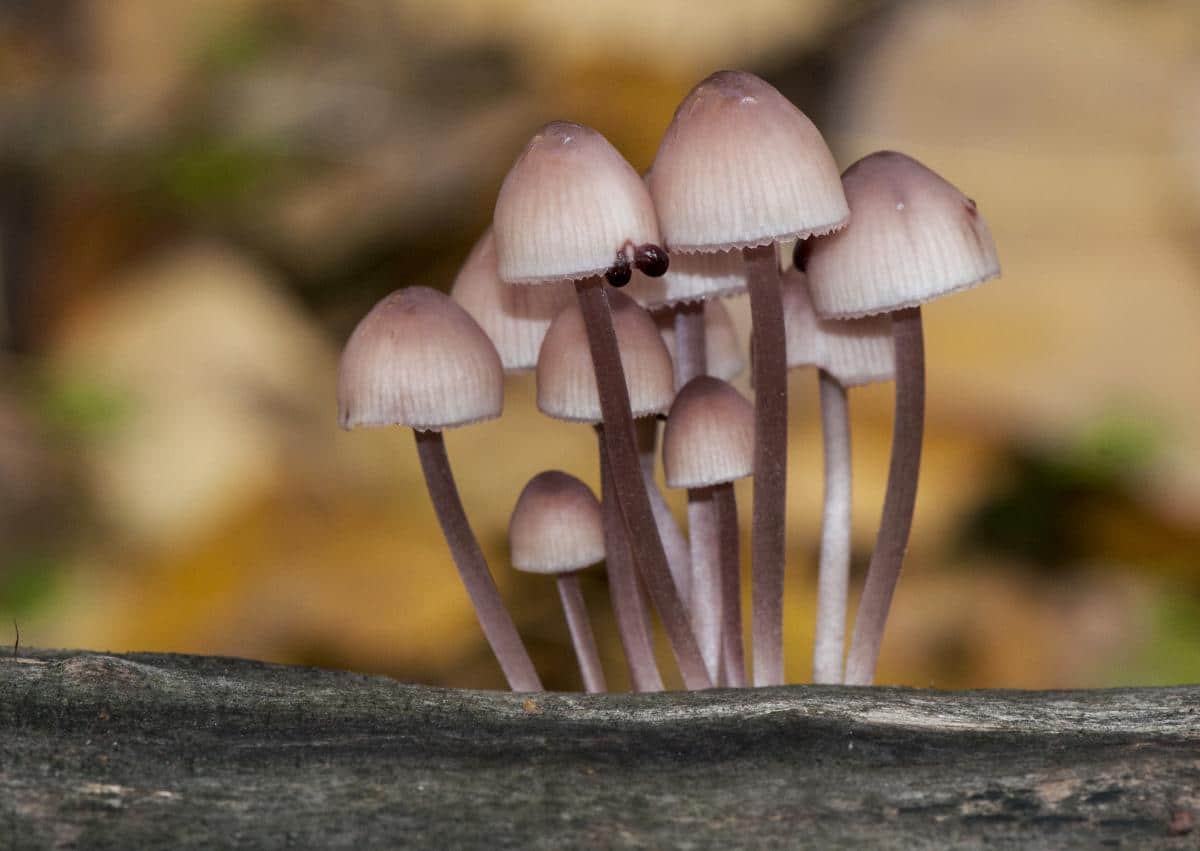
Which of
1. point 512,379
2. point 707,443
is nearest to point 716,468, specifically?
point 707,443

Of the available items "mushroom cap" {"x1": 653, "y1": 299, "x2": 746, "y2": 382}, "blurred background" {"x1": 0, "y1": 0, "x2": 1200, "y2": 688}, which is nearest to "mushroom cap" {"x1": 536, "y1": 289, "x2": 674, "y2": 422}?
"mushroom cap" {"x1": 653, "y1": 299, "x2": 746, "y2": 382}

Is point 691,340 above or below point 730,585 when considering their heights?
above

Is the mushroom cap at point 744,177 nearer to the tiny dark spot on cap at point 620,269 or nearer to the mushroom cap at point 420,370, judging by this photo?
the tiny dark spot on cap at point 620,269

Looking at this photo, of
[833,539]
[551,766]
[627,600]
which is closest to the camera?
[551,766]

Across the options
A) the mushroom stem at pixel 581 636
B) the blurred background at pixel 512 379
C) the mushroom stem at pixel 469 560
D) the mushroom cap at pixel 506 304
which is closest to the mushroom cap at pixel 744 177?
the mushroom cap at pixel 506 304

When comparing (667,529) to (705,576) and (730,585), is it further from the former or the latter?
(730,585)

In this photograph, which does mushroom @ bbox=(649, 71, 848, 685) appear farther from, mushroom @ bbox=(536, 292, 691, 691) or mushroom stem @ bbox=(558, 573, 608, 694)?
mushroom stem @ bbox=(558, 573, 608, 694)

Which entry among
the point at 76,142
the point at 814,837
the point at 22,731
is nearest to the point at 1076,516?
the point at 814,837
